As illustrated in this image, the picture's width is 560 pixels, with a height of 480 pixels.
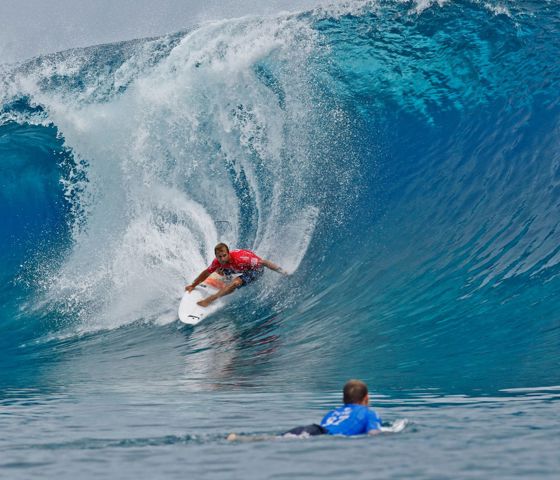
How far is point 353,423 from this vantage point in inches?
219

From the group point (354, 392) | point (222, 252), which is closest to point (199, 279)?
point (222, 252)

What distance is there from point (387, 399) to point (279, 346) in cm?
312

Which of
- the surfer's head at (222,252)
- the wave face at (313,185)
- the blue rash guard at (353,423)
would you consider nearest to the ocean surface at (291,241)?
the wave face at (313,185)

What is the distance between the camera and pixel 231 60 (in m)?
16.2

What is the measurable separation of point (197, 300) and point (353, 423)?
6554 millimetres

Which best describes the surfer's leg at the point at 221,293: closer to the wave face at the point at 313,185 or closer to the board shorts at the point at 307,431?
the wave face at the point at 313,185

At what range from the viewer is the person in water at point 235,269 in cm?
1180

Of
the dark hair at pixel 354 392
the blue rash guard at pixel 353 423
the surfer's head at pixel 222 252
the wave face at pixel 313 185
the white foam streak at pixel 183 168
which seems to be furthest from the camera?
the white foam streak at pixel 183 168

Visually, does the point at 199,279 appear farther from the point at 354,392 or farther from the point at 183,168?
the point at 354,392

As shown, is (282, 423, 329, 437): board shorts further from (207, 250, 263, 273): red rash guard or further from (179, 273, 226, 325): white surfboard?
(207, 250, 263, 273): red rash guard

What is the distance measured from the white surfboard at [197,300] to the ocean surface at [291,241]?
16 centimetres

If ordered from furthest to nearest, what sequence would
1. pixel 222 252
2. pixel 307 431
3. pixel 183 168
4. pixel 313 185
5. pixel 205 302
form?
1. pixel 183 168
2. pixel 313 185
3. pixel 205 302
4. pixel 222 252
5. pixel 307 431

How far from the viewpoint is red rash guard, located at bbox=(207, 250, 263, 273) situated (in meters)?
11.8

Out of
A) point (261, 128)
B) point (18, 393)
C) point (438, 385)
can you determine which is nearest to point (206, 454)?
point (438, 385)
